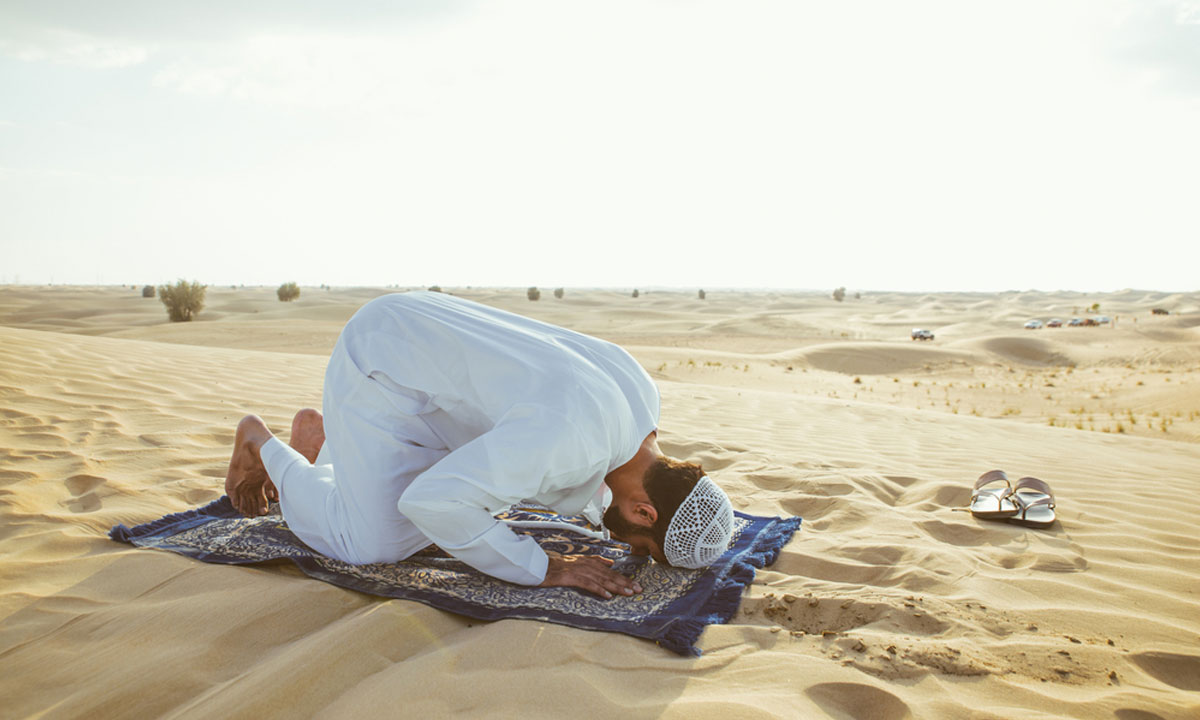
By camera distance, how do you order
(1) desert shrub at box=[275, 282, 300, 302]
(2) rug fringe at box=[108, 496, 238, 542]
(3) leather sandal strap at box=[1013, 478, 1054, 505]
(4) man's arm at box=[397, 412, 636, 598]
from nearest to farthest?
(4) man's arm at box=[397, 412, 636, 598]
(2) rug fringe at box=[108, 496, 238, 542]
(3) leather sandal strap at box=[1013, 478, 1054, 505]
(1) desert shrub at box=[275, 282, 300, 302]

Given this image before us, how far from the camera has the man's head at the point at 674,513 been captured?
2613mm

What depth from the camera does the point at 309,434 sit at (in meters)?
3.65

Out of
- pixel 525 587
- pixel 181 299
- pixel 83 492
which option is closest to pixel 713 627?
pixel 525 587

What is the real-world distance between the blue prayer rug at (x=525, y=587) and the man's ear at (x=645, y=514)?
29cm

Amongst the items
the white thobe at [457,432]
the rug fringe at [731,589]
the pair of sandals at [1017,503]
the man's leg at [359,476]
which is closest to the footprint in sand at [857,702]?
the rug fringe at [731,589]

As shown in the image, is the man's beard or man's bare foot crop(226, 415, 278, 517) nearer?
the man's beard

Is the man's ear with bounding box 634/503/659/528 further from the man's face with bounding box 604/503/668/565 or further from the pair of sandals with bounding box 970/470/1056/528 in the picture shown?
the pair of sandals with bounding box 970/470/1056/528

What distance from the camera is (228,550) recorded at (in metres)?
2.93

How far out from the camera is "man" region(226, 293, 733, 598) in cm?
227

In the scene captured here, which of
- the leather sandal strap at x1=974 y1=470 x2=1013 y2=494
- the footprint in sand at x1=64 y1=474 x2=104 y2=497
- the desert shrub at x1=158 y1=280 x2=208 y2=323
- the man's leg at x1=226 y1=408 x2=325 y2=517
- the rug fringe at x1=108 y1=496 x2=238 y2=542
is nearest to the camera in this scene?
the rug fringe at x1=108 y1=496 x2=238 y2=542

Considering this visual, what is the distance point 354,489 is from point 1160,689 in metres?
2.74

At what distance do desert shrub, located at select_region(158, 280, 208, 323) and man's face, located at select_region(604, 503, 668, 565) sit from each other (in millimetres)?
27404

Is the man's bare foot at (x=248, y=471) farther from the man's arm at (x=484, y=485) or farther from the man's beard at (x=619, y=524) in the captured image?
the man's beard at (x=619, y=524)

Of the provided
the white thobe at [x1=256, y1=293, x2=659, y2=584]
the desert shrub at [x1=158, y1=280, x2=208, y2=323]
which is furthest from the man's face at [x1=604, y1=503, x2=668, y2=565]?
the desert shrub at [x1=158, y1=280, x2=208, y2=323]
